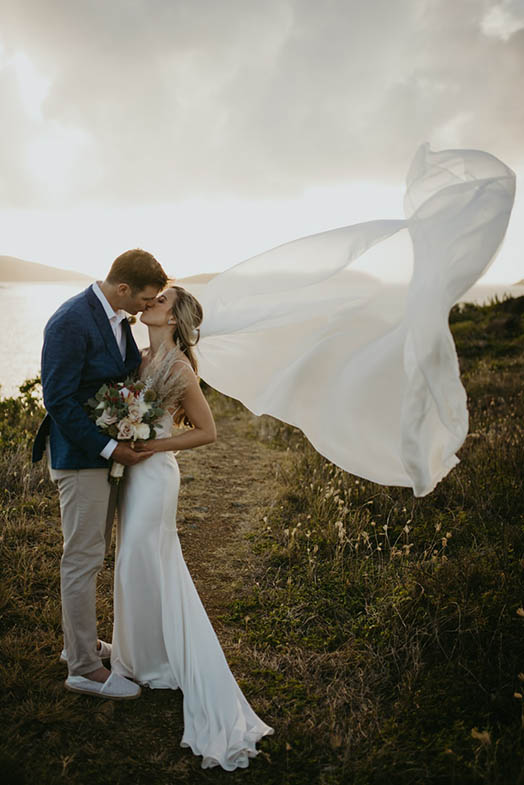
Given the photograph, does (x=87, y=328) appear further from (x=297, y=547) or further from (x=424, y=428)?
(x=297, y=547)

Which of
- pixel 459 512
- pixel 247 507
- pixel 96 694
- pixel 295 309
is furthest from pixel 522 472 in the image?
pixel 96 694

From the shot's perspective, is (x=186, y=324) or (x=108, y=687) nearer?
(x=108, y=687)

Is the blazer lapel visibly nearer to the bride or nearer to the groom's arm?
the groom's arm

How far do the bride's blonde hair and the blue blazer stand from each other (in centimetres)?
51

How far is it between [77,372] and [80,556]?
4.02 ft

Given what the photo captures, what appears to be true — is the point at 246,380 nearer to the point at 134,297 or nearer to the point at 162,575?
the point at 134,297

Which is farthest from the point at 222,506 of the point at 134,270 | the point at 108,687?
the point at 134,270

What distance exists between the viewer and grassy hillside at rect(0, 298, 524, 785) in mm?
3021

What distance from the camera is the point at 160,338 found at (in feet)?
13.2

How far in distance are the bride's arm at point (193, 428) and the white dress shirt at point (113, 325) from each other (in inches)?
9.3

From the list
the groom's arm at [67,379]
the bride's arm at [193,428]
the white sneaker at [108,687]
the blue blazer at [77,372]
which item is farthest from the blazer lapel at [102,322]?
the white sneaker at [108,687]

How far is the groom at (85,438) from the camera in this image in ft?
11.3

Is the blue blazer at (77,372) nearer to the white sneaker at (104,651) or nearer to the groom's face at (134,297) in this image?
the groom's face at (134,297)

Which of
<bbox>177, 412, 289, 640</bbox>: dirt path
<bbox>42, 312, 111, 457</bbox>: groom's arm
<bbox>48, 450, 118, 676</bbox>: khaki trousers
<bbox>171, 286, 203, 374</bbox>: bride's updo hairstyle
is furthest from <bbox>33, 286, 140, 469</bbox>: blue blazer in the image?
<bbox>177, 412, 289, 640</bbox>: dirt path
